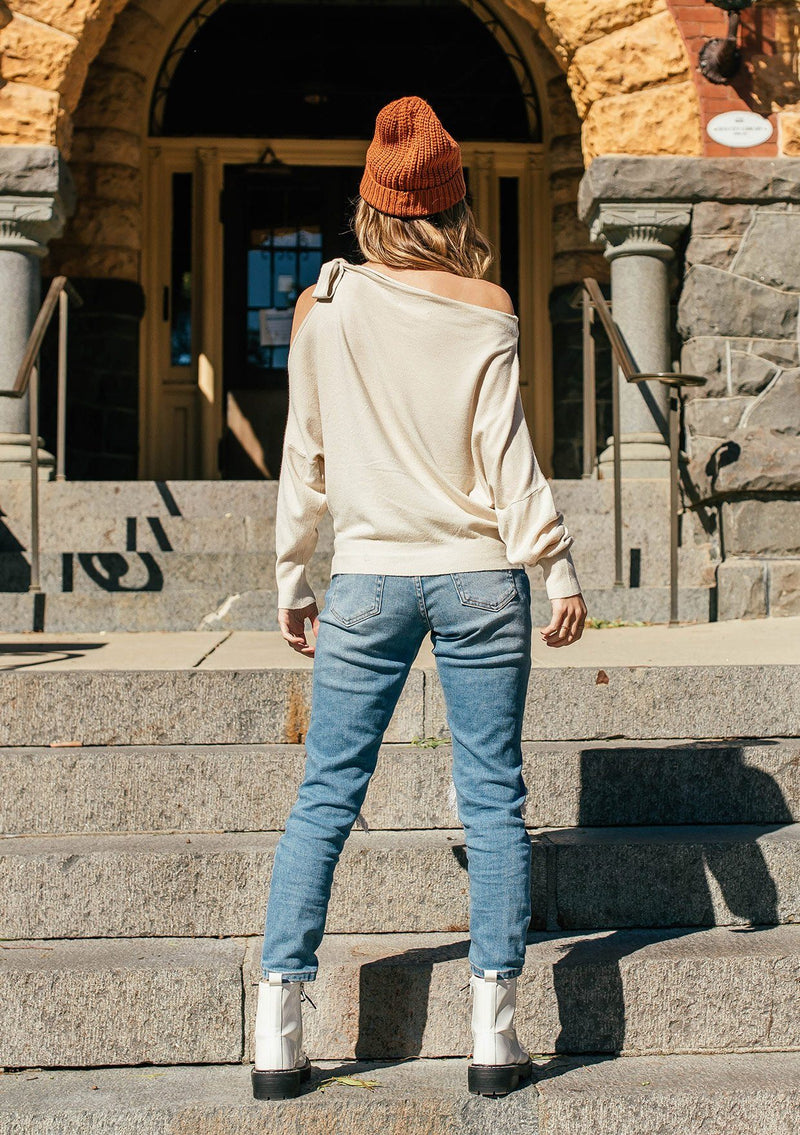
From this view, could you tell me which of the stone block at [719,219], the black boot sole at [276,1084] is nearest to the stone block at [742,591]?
the stone block at [719,219]

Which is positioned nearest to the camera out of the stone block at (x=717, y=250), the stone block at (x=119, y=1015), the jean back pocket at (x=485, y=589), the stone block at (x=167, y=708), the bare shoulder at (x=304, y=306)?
the jean back pocket at (x=485, y=589)

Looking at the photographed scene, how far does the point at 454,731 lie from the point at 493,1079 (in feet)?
2.05

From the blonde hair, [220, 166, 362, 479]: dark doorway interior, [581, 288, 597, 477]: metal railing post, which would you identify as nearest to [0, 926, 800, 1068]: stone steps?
the blonde hair

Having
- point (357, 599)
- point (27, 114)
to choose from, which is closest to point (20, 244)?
point (27, 114)

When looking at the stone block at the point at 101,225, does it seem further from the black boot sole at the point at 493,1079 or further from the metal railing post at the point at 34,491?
the black boot sole at the point at 493,1079

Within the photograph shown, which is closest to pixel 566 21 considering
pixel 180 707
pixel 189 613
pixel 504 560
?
pixel 189 613

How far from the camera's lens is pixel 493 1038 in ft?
7.02

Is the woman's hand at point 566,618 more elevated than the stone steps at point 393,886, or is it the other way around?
the woman's hand at point 566,618

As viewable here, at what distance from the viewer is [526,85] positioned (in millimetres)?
9125

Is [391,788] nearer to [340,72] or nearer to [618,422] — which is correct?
[618,422]

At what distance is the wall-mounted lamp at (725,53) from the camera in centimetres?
623

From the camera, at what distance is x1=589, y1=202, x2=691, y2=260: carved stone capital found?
6.49 meters

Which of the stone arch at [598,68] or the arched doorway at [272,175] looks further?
the arched doorway at [272,175]

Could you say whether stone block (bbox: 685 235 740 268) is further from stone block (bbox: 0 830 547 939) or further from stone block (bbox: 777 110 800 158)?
stone block (bbox: 0 830 547 939)
